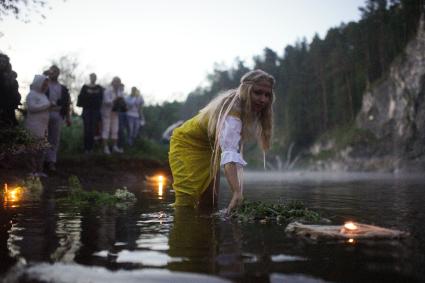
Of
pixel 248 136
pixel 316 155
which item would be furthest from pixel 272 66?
pixel 248 136

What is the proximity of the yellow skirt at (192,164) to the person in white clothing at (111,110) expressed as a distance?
27.0 ft

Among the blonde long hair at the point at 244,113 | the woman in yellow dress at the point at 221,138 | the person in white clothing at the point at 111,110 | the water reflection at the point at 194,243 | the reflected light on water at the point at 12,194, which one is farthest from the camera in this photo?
the person in white clothing at the point at 111,110

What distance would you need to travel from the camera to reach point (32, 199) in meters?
7.05

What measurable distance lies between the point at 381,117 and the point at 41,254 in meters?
63.6

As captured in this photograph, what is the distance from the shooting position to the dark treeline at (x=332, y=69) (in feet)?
199

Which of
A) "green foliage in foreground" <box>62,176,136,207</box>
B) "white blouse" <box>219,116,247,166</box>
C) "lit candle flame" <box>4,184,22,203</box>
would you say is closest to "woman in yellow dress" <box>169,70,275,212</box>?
"white blouse" <box>219,116,247,166</box>

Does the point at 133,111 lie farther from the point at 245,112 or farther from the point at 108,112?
the point at 245,112

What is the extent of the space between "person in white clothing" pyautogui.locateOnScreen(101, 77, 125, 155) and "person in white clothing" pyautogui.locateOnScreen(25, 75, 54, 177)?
3.64 meters

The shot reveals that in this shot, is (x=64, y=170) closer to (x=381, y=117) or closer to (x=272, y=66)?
(x=381, y=117)

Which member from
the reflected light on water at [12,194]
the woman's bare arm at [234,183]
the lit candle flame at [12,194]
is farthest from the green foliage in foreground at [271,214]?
the lit candle flame at [12,194]

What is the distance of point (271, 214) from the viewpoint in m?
4.75

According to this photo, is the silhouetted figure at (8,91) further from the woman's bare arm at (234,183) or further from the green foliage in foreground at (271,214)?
the green foliage in foreground at (271,214)

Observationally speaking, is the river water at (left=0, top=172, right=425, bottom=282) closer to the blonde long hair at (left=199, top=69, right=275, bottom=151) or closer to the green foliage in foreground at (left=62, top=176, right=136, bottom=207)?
the blonde long hair at (left=199, top=69, right=275, bottom=151)

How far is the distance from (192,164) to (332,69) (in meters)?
71.5
